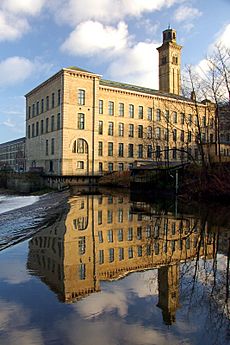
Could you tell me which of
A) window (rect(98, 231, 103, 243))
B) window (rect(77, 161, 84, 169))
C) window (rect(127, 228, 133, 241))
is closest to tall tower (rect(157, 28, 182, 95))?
window (rect(77, 161, 84, 169))

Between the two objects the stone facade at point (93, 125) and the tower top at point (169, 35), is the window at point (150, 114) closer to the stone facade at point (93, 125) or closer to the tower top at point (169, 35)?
the stone facade at point (93, 125)

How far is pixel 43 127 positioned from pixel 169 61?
3931 centimetres

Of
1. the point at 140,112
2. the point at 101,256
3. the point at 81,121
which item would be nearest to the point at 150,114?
the point at 140,112

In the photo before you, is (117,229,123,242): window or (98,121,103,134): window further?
(98,121,103,134): window

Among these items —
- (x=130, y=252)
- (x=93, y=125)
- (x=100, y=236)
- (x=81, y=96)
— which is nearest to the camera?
(x=130, y=252)

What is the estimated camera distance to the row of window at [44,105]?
57125 mm

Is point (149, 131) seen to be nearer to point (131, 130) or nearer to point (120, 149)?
point (131, 130)

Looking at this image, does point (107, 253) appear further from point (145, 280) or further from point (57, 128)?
point (57, 128)

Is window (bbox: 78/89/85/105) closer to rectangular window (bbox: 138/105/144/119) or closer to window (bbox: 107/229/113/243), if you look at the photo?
rectangular window (bbox: 138/105/144/119)

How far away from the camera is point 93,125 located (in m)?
57.7

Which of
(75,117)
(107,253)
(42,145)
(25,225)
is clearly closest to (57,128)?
(75,117)

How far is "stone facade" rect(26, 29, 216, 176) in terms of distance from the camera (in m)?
55.1

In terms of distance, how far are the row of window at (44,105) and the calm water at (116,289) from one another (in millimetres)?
49623

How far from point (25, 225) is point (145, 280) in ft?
26.6
